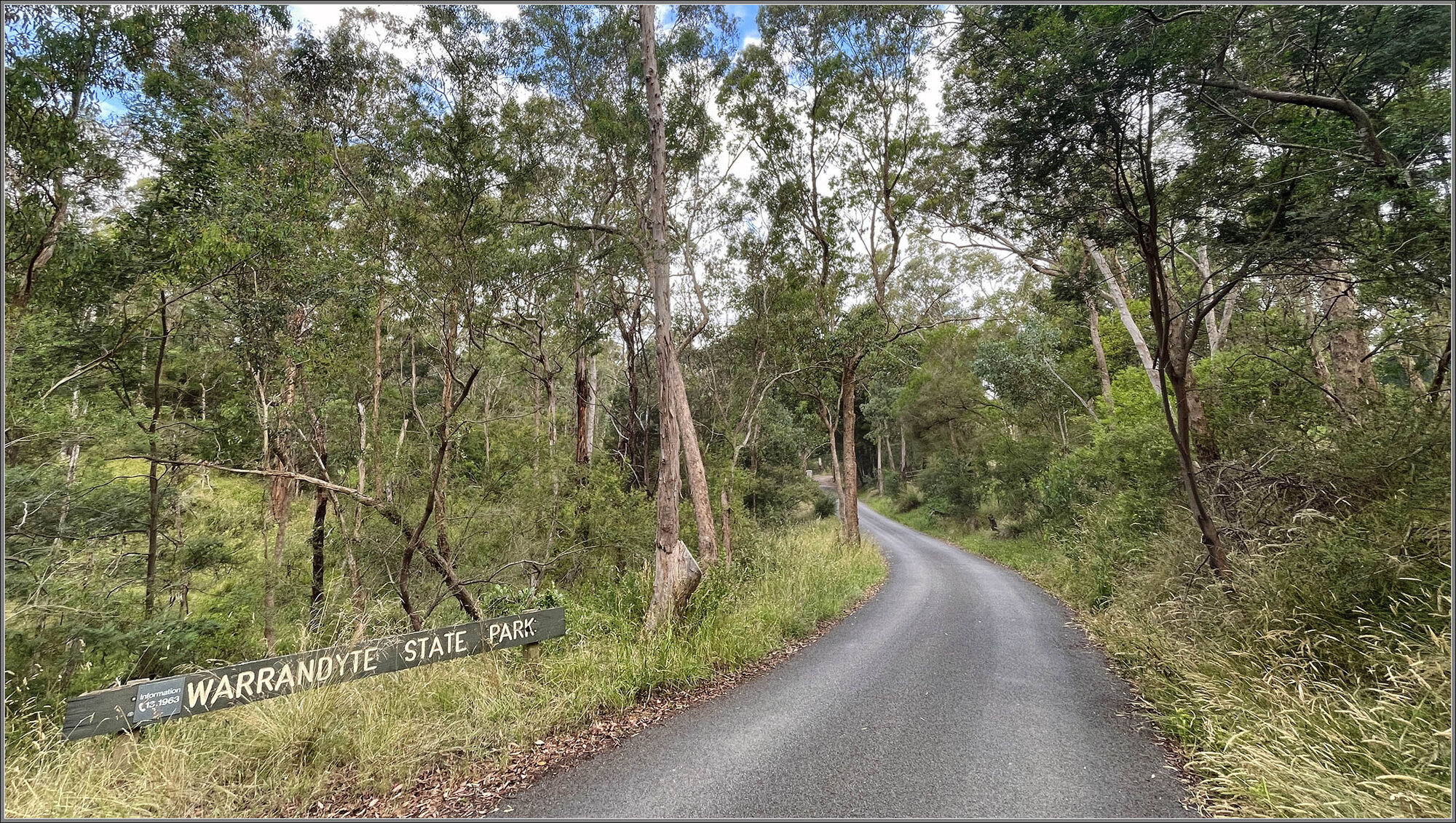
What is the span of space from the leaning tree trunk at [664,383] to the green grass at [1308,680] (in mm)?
4789

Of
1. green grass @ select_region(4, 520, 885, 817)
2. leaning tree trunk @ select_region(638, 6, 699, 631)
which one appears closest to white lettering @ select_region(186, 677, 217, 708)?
green grass @ select_region(4, 520, 885, 817)

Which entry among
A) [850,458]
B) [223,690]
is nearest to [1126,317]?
[850,458]

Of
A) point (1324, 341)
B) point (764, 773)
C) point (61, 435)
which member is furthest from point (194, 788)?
point (1324, 341)

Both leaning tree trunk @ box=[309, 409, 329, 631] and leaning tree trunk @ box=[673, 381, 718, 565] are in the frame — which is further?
leaning tree trunk @ box=[309, 409, 329, 631]

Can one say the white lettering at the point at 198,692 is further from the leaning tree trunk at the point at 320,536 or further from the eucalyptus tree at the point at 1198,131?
the eucalyptus tree at the point at 1198,131

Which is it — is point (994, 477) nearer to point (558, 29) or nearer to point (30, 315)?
point (558, 29)

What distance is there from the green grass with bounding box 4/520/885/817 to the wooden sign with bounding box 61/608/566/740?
137mm

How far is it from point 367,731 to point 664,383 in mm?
4898

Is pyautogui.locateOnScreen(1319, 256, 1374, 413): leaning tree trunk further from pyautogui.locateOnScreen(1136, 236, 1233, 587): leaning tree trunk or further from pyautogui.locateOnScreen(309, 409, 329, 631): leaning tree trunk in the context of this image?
pyautogui.locateOnScreen(309, 409, 329, 631): leaning tree trunk

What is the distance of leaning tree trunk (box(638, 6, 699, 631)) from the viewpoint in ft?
20.9

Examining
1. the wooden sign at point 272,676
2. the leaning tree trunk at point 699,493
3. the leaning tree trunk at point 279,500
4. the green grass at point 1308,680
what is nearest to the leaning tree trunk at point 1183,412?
the green grass at point 1308,680

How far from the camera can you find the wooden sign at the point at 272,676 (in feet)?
9.76

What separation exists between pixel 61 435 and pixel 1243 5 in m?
11.8

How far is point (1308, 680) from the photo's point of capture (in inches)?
139
